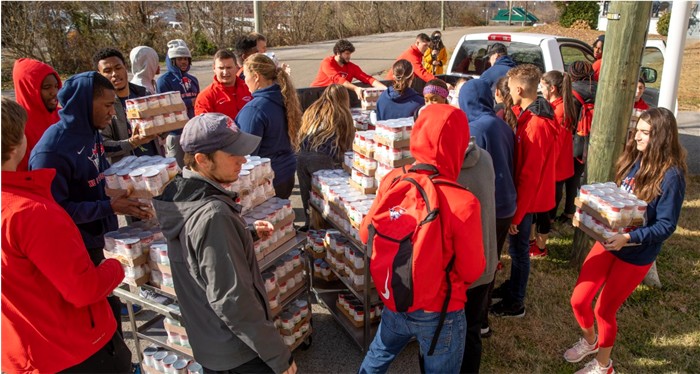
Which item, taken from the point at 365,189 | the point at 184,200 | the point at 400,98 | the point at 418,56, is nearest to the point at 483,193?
the point at 365,189

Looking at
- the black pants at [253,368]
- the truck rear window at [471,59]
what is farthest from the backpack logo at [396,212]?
the truck rear window at [471,59]

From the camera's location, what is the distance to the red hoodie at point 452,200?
240 cm

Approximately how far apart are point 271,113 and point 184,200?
2.17m

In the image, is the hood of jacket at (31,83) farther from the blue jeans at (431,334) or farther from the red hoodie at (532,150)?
the red hoodie at (532,150)

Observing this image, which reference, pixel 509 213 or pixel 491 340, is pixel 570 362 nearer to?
pixel 491 340

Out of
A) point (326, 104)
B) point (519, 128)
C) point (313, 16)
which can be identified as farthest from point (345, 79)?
point (313, 16)

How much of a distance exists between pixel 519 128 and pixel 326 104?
186 cm

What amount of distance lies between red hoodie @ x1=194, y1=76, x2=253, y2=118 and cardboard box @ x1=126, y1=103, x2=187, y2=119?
125cm

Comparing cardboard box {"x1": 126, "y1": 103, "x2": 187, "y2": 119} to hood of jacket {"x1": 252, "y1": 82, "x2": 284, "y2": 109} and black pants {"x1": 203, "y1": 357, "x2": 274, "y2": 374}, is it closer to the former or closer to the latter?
hood of jacket {"x1": 252, "y1": 82, "x2": 284, "y2": 109}

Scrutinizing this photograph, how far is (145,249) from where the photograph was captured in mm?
3115

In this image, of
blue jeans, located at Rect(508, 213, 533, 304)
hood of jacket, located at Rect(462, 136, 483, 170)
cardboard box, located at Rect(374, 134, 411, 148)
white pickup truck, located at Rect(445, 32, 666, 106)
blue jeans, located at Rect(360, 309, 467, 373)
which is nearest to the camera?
blue jeans, located at Rect(360, 309, 467, 373)

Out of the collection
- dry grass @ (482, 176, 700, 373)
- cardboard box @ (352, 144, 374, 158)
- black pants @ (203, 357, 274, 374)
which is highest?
cardboard box @ (352, 144, 374, 158)

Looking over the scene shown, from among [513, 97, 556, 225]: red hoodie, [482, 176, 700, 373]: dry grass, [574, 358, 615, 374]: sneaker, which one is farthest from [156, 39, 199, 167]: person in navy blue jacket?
[574, 358, 615, 374]: sneaker

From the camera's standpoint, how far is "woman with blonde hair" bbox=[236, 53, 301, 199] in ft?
14.0
